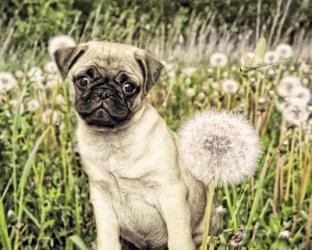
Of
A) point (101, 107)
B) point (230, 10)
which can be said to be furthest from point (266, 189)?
point (230, 10)

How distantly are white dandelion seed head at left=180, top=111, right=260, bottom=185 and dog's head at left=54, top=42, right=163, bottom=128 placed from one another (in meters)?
0.32

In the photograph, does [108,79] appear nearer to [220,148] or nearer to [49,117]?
[220,148]

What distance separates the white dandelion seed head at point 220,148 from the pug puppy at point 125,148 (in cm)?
30

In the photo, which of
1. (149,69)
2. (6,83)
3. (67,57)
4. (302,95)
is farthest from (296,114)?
(6,83)

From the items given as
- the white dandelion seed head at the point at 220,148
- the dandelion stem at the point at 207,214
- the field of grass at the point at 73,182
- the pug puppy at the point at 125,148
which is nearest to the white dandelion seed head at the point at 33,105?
the field of grass at the point at 73,182

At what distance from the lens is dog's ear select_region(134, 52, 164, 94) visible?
97.6 inches

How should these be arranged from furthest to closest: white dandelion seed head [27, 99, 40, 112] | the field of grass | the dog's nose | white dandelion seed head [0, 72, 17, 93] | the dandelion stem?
white dandelion seed head [27, 99, 40, 112] → white dandelion seed head [0, 72, 17, 93] → the field of grass → the dog's nose → the dandelion stem

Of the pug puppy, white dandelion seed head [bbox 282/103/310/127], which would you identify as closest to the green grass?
white dandelion seed head [bbox 282/103/310/127]

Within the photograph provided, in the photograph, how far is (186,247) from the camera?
2.48m

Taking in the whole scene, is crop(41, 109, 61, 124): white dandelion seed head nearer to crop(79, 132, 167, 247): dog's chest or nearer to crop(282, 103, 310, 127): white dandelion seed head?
crop(79, 132, 167, 247): dog's chest

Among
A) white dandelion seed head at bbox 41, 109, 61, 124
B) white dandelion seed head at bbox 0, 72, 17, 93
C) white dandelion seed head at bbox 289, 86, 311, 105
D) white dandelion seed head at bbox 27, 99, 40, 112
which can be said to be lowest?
white dandelion seed head at bbox 41, 109, 61, 124

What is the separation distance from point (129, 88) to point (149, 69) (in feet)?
0.34

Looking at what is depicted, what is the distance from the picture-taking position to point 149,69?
249 cm

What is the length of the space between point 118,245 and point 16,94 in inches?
70.2
